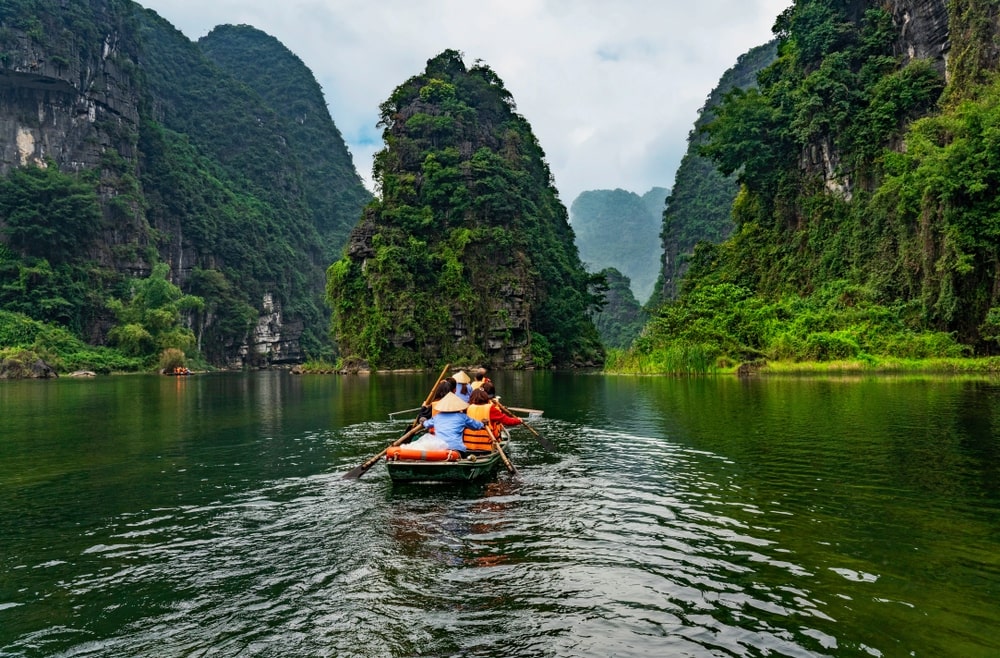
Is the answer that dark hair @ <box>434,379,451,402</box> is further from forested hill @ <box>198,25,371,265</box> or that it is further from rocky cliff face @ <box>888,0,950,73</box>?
forested hill @ <box>198,25,371,265</box>

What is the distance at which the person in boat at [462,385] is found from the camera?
1293cm

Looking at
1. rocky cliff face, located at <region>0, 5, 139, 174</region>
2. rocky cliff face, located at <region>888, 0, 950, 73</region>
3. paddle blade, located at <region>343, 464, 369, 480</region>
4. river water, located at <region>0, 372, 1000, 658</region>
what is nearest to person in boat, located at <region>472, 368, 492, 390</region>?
→ river water, located at <region>0, 372, 1000, 658</region>

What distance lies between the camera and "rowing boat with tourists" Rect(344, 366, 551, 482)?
30.4 ft

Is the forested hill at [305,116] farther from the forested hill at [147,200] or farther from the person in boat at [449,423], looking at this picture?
the person in boat at [449,423]

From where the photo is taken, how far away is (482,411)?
36.1 ft

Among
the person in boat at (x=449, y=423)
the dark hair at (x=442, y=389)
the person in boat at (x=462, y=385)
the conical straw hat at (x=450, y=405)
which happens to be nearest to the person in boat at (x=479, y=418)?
the person in boat at (x=449, y=423)

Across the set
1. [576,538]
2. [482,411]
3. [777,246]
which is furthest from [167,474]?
[777,246]

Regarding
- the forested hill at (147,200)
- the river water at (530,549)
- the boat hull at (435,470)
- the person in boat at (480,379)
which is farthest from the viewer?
the forested hill at (147,200)

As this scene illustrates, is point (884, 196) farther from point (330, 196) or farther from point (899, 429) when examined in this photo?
point (330, 196)

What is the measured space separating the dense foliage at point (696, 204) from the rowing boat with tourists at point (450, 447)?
265 feet

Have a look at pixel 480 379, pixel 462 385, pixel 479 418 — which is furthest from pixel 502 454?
pixel 480 379

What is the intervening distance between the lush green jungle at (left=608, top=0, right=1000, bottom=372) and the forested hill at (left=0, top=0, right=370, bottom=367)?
59403 millimetres

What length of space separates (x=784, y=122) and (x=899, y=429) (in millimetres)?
38103

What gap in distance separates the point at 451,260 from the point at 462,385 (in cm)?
4755
